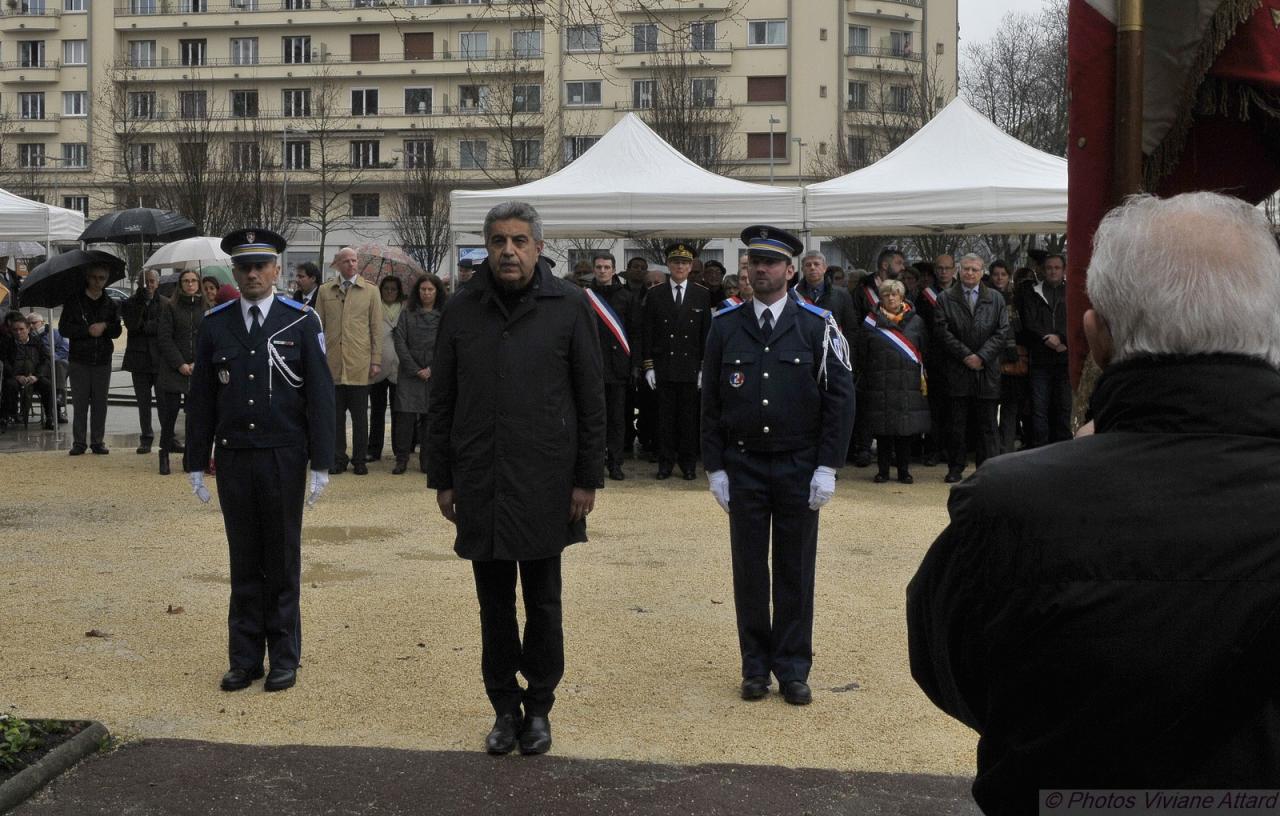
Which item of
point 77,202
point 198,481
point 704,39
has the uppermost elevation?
point 704,39

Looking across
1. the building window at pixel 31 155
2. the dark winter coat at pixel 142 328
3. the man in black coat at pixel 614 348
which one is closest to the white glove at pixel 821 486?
the man in black coat at pixel 614 348

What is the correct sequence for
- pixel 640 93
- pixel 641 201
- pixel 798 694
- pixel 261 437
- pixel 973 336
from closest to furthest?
1. pixel 798 694
2. pixel 261 437
3. pixel 973 336
4. pixel 641 201
5. pixel 640 93

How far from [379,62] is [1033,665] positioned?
256 ft

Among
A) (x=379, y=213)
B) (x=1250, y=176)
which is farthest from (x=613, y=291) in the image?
(x=379, y=213)

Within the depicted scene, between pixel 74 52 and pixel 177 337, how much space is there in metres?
73.7

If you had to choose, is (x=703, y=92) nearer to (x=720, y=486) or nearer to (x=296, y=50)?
(x=296, y=50)

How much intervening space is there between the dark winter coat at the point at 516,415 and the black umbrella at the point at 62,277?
1118 centimetres

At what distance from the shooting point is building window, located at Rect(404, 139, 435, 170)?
226 ft

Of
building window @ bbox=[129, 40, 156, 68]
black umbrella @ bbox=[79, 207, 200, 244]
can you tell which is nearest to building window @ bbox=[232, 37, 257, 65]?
building window @ bbox=[129, 40, 156, 68]

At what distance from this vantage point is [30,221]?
18.0 meters

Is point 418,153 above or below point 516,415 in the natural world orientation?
above

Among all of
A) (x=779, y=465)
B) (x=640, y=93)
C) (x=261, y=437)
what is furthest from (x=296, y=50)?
(x=779, y=465)

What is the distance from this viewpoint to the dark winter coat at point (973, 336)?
14.3 m

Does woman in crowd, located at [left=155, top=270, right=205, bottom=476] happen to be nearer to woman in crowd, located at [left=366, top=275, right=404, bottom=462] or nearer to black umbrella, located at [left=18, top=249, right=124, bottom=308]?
black umbrella, located at [left=18, top=249, right=124, bottom=308]
